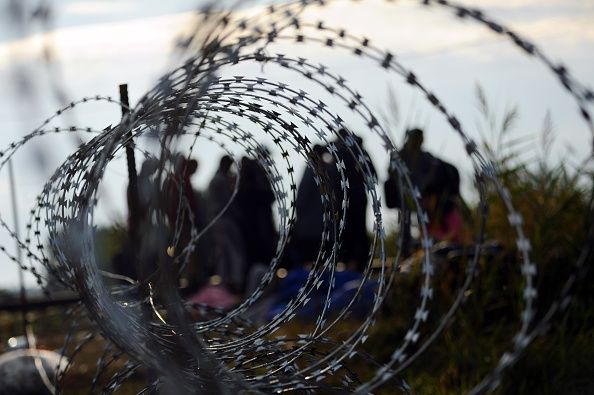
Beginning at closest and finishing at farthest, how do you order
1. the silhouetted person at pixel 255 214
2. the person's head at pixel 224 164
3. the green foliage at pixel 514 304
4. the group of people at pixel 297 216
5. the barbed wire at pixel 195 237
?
1. the barbed wire at pixel 195 237
2. the green foliage at pixel 514 304
3. the group of people at pixel 297 216
4. the person's head at pixel 224 164
5. the silhouetted person at pixel 255 214

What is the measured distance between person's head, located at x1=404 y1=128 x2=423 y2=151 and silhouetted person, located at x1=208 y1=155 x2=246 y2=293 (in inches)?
184

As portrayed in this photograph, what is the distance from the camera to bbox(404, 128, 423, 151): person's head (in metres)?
10.3

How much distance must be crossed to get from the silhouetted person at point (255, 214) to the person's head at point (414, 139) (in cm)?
522

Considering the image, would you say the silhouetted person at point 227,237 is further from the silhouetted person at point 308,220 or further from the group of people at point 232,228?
the silhouetted person at point 308,220

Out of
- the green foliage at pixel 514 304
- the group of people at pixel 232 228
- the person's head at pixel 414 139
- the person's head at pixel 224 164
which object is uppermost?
the person's head at pixel 224 164

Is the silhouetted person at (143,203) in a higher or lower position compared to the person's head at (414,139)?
lower

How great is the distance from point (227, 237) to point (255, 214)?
0.45m

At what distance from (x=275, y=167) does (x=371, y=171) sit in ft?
2.83

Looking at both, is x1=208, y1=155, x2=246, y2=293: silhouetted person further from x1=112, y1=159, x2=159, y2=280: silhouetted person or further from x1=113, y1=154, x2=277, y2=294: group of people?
x1=112, y1=159, x2=159, y2=280: silhouetted person

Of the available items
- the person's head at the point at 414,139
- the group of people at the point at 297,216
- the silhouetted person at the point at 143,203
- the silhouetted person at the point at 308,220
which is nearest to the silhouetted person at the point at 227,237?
the group of people at the point at 297,216

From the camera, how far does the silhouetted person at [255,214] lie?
1572 centimetres

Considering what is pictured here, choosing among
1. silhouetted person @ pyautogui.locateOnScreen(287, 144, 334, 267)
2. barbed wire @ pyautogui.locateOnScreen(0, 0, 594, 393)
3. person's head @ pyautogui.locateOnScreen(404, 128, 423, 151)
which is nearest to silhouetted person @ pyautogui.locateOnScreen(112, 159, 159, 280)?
barbed wire @ pyautogui.locateOnScreen(0, 0, 594, 393)

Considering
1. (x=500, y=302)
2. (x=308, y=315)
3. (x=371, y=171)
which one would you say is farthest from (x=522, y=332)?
(x=308, y=315)

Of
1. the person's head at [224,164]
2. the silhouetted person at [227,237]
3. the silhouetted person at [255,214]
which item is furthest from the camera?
the silhouetted person at [255,214]
